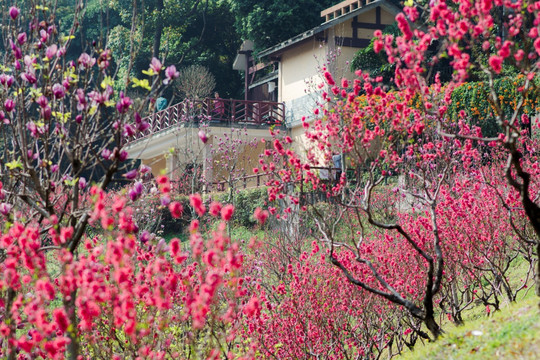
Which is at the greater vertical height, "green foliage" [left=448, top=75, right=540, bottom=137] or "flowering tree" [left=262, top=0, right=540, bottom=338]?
"green foliage" [left=448, top=75, right=540, bottom=137]

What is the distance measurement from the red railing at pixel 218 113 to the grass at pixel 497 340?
17831 mm

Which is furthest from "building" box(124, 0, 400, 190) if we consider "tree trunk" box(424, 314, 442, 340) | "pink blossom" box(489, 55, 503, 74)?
"pink blossom" box(489, 55, 503, 74)

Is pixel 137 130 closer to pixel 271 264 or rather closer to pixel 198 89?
pixel 271 264

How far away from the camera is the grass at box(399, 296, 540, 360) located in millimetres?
5344

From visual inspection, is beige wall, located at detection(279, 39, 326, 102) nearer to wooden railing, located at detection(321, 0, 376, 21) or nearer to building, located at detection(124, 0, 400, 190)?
building, located at detection(124, 0, 400, 190)

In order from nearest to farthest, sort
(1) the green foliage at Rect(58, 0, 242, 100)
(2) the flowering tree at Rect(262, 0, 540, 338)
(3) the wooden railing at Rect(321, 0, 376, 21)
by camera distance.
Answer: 1. (2) the flowering tree at Rect(262, 0, 540, 338)
2. (3) the wooden railing at Rect(321, 0, 376, 21)
3. (1) the green foliage at Rect(58, 0, 242, 100)

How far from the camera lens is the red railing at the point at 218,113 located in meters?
24.4

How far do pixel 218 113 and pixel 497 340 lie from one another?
20.1 meters

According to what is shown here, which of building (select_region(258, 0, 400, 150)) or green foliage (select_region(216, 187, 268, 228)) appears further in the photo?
building (select_region(258, 0, 400, 150))

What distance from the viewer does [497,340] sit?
5641 mm

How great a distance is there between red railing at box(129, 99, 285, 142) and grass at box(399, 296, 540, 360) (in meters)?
17.8

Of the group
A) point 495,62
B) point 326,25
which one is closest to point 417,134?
point 495,62

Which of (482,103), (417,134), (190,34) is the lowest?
(417,134)

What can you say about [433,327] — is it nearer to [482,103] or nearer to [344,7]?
[482,103]
